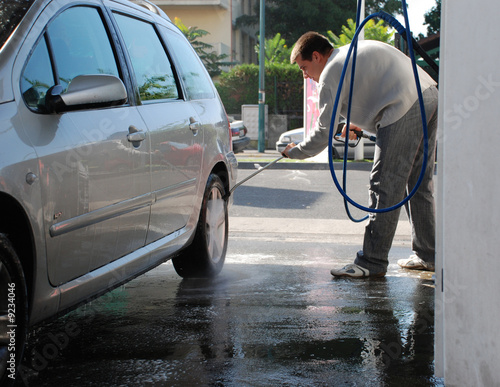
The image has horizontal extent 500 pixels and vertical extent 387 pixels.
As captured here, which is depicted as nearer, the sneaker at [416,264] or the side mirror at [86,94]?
the side mirror at [86,94]

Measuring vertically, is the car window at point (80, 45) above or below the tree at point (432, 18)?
below

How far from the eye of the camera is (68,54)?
3.12 m

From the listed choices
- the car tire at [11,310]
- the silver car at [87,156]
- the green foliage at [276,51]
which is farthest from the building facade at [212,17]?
the car tire at [11,310]

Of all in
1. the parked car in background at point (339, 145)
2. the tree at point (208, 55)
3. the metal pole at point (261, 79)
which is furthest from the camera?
the tree at point (208, 55)

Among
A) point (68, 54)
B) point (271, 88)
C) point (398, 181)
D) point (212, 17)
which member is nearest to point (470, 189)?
point (68, 54)

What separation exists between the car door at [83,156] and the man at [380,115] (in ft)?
5.70

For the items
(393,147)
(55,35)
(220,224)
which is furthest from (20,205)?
(393,147)

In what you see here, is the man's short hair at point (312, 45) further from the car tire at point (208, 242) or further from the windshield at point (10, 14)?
the windshield at point (10, 14)

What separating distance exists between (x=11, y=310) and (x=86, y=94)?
0.89 m

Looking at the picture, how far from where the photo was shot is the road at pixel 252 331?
297cm

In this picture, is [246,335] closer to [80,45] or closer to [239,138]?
[80,45]

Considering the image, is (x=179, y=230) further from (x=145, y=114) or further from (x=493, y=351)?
(x=493, y=351)

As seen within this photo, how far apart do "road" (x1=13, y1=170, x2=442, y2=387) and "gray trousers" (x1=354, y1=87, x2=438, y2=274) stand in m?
0.24

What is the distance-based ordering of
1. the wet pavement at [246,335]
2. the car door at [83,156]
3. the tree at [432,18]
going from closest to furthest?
the car door at [83,156], the wet pavement at [246,335], the tree at [432,18]
